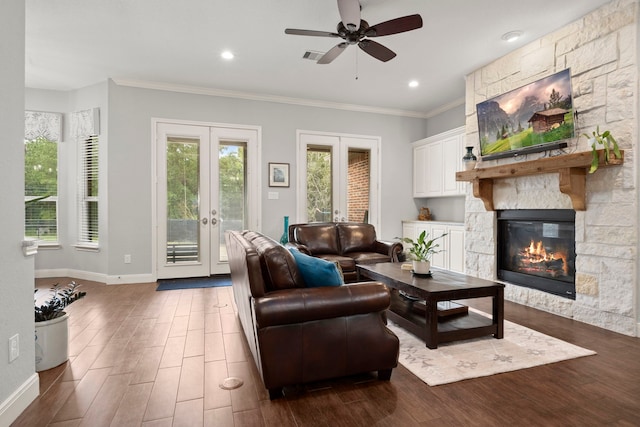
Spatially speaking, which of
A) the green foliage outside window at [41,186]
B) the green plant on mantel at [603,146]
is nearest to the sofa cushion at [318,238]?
the green plant on mantel at [603,146]

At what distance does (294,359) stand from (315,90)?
178 inches

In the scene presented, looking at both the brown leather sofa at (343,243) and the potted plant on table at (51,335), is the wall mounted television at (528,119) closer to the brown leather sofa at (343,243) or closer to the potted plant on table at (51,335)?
the brown leather sofa at (343,243)

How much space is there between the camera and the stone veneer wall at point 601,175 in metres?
2.98

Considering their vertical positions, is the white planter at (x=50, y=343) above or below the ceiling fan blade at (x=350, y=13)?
below

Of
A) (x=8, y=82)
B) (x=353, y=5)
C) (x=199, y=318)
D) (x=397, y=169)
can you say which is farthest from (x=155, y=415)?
(x=397, y=169)

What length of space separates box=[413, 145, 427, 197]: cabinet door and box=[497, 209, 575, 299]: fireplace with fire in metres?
2.12

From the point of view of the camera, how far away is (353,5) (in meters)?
2.68

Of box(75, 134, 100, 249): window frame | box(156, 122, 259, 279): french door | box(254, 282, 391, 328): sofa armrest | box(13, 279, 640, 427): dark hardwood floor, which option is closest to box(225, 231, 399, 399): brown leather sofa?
box(254, 282, 391, 328): sofa armrest

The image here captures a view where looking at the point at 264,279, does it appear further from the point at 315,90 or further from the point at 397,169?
the point at 397,169

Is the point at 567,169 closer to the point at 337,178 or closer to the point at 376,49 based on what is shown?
the point at 376,49

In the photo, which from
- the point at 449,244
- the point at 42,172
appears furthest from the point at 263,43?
the point at 42,172

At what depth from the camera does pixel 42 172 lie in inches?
217

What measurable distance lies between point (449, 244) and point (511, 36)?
2.97m

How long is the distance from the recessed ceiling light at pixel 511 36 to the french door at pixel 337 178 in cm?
288
